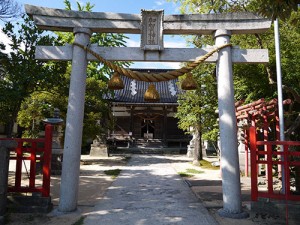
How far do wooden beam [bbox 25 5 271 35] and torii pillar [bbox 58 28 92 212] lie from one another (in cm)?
25

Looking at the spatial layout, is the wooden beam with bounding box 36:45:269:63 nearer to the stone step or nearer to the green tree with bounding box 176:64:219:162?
the stone step

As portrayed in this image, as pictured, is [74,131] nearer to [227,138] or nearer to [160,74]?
[160,74]

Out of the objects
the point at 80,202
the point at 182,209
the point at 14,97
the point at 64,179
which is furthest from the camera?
the point at 14,97

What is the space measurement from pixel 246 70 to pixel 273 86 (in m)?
1.20

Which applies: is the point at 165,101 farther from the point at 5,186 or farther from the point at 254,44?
the point at 5,186

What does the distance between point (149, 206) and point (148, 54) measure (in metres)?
3.26

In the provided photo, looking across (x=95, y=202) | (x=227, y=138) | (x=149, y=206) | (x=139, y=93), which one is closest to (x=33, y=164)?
(x=95, y=202)

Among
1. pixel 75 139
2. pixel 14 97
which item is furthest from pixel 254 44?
pixel 14 97

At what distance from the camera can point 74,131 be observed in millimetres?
5141

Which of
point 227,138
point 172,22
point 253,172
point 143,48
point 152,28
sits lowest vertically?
point 253,172

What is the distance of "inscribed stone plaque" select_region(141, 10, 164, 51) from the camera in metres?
5.32

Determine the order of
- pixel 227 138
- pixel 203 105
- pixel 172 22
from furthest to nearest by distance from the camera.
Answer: pixel 203 105 < pixel 172 22 < pixel 227 138

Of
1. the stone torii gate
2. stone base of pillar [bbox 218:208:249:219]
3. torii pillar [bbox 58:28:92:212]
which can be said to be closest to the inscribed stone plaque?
the stone torii gate

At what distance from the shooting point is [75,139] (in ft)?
16.9
